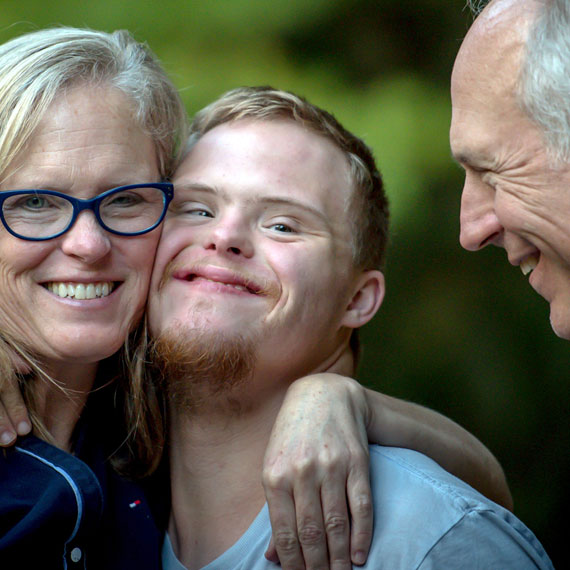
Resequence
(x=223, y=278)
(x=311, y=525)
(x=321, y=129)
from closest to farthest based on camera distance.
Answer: (x=311, y=525)
(x=223, y=278)
(x=321, y=129)

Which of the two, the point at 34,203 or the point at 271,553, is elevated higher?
the point at 34,203

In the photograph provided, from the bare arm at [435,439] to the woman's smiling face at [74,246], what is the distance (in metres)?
0.67

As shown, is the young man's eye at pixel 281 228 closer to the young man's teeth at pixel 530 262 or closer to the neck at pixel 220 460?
the neck at pixel 220 460

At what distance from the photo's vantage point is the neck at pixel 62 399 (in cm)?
208

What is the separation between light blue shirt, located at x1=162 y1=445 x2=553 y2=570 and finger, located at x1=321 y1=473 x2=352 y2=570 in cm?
A: 6

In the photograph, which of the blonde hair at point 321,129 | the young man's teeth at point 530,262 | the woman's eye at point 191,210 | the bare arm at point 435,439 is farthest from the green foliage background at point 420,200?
the young man's teeth at point 530,262

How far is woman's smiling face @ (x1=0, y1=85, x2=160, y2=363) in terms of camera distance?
191cm

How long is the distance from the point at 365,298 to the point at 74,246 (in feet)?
2.80

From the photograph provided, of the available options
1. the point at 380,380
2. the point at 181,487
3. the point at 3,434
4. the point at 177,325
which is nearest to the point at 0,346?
the point at 3,434

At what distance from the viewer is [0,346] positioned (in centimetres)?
199

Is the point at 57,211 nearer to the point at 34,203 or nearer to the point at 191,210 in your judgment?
the point at 34,203

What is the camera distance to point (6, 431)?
1.92 meters

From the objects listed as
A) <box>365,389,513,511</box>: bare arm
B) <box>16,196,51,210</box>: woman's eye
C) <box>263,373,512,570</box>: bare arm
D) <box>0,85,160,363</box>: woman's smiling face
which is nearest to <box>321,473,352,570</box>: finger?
<box>263,373,512,570</box>: bare arm

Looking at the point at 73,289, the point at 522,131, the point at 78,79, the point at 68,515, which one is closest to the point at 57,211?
the point at 73,289
